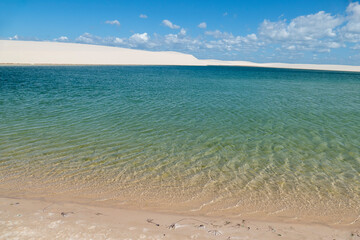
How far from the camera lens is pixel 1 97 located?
17438 millimetres

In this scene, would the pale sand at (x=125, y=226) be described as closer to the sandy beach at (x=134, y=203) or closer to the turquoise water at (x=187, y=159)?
the sandy beach at (x=134, y=203)

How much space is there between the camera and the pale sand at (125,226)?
4023 millimetres

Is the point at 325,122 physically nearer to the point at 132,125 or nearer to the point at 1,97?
the point at 132,125

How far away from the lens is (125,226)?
4312mm

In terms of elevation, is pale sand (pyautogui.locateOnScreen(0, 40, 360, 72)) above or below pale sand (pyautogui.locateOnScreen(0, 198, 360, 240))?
above

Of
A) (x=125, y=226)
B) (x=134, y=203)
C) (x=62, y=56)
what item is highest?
(x=62, y=56)

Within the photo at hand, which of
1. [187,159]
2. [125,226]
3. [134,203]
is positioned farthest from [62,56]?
[125,226]

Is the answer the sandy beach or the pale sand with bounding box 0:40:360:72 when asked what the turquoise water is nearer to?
the sandy beach

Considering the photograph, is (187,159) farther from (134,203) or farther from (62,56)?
(62,56)

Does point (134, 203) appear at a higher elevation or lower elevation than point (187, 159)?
lower

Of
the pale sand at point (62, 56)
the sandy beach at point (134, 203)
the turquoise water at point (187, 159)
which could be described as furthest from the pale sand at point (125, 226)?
the pale sand at point (62, 56)

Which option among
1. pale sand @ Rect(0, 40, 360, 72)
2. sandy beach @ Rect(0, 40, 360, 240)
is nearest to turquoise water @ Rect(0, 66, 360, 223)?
sandy beach @ Rect(0, 40, 360, 240)

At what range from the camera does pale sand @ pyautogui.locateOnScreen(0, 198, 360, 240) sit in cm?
402

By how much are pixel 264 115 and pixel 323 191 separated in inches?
334
